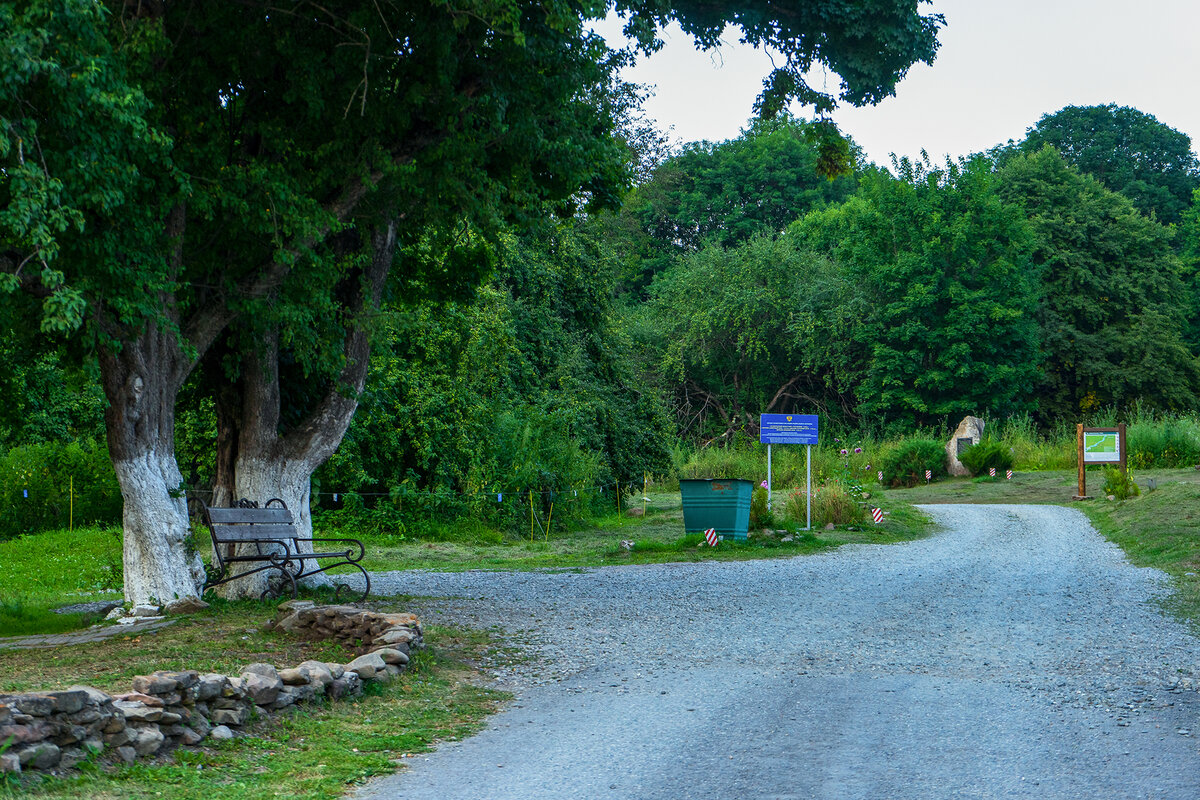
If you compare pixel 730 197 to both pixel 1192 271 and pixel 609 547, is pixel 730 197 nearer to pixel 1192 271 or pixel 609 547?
pixel 1192 271

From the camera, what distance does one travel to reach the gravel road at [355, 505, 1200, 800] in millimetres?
5031

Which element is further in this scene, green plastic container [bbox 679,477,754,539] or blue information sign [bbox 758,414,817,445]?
blue information sign [bbox 758,414,817,445]

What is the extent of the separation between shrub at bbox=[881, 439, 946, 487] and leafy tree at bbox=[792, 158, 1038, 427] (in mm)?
7831

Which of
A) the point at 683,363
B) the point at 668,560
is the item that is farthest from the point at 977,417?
the point at 668,560

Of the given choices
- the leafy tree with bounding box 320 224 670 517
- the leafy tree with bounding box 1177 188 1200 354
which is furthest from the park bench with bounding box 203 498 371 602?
the leafy tree with bounding box 1177 188 1200 354

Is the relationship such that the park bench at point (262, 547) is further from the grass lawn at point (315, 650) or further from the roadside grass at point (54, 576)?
the roadside grass at point (54, 576)

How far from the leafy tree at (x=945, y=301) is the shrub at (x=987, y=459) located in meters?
8.38

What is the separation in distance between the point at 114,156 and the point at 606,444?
60.9 ft

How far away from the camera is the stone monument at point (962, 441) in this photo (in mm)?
35422

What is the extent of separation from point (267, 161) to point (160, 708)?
5792mm

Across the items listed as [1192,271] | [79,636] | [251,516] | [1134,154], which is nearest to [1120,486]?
[251,516]

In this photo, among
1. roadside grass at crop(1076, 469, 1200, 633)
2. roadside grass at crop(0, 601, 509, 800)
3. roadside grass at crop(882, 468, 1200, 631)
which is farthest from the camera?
roadside grass at crop(882, 468, 1200, 631)

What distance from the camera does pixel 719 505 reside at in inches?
724

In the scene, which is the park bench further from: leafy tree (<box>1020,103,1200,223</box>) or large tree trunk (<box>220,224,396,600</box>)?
leafy tree (<box>1020,103,1200,223</box>)
